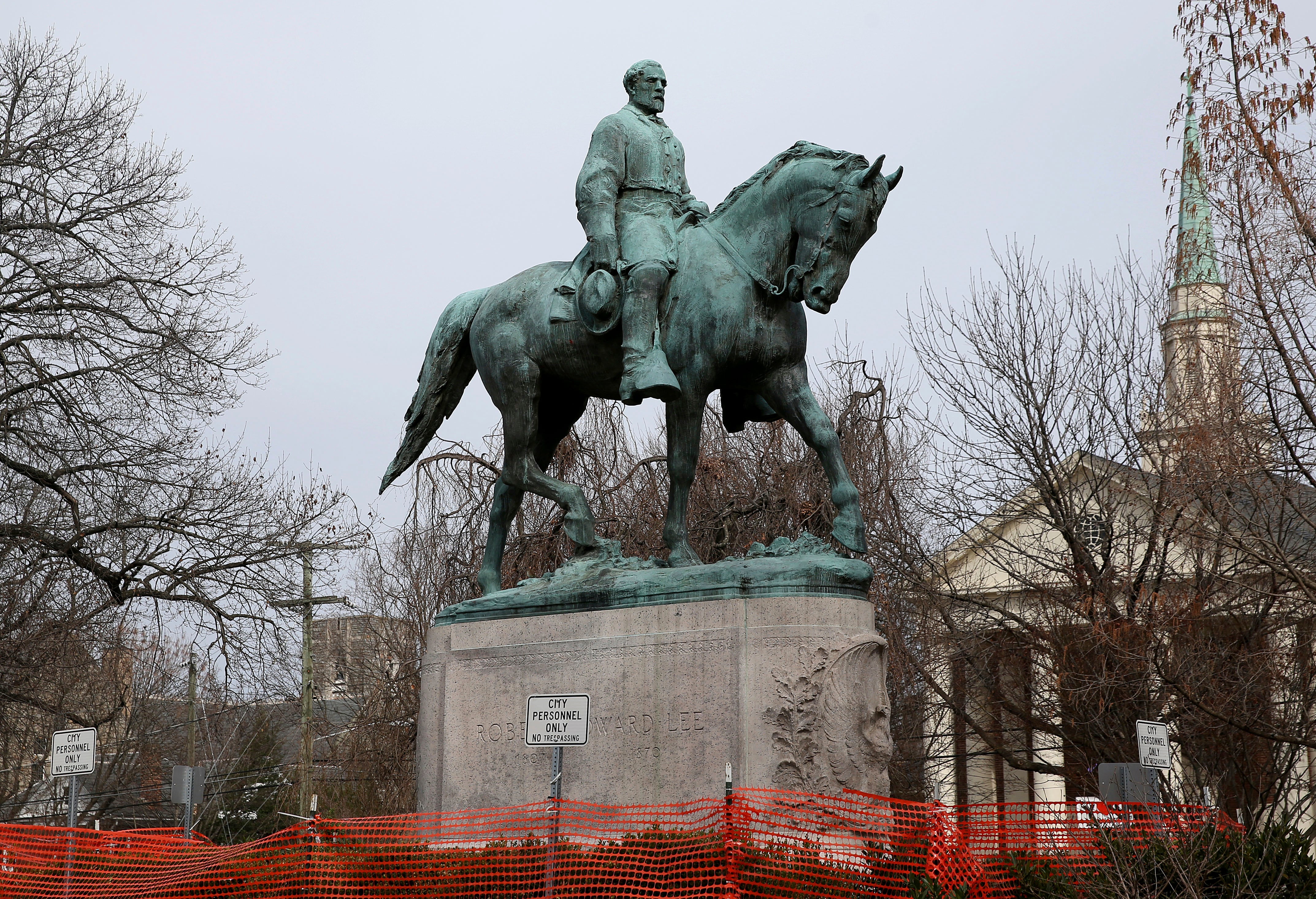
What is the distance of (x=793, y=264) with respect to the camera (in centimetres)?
909

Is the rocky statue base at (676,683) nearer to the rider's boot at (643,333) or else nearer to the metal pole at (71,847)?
the rider's boot at (643,333)

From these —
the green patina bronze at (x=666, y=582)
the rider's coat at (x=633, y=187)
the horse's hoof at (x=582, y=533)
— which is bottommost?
the green patina bronze at (x=666, y=582)

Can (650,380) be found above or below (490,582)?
above

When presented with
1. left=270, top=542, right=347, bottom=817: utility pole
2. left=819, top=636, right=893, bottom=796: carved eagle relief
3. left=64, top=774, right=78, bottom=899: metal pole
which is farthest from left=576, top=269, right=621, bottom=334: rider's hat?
left=270, top=542, right=347, bottom=817: utility pole

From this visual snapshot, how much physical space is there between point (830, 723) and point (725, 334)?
8.06ft

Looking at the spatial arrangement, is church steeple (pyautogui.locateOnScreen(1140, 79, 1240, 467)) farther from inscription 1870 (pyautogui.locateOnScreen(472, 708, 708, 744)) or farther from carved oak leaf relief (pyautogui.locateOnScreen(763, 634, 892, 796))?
inscription 1870 (pyautogui.locateOnScreen(472, 708, 708, 744))

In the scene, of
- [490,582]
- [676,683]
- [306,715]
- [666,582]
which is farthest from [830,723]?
[306,715]

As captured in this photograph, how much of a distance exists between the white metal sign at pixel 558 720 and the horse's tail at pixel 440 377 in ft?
10.5

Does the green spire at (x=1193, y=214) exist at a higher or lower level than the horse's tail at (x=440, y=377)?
higher

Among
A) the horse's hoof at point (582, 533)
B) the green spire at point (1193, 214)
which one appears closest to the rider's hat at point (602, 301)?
the horse's hoof at point (582, 533)

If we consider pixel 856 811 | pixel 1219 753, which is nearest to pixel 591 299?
pixel 856 811

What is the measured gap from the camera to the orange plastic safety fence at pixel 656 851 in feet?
23.9

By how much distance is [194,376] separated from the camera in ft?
62.3

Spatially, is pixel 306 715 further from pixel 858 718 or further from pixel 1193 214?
pixel 858 718
